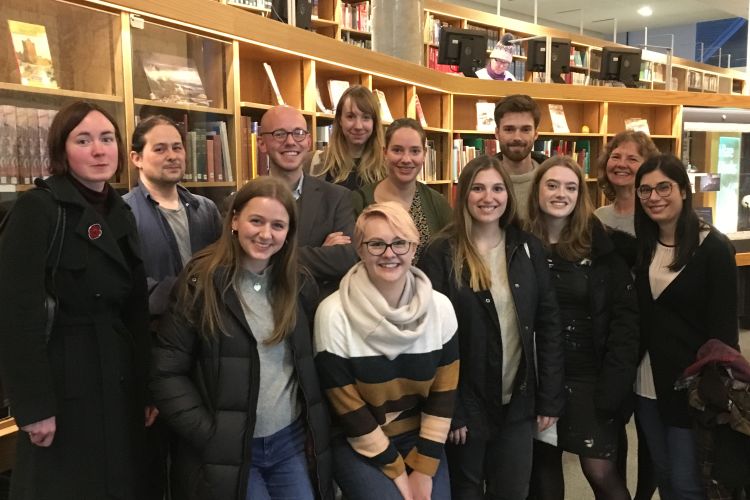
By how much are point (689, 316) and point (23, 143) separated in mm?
2501

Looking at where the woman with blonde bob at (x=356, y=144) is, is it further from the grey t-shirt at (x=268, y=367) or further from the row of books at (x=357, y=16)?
the row of books at (x=357, y=16)

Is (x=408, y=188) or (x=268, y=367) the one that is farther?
(x=408, y=188)

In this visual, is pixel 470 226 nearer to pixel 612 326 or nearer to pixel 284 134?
pixel 612 326

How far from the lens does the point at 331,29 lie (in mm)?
7871

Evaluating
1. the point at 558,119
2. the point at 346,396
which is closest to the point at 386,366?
the point at 346,396

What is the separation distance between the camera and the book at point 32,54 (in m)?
2.25

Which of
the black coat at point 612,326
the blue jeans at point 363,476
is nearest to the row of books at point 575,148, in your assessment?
the black coat at point 612,326

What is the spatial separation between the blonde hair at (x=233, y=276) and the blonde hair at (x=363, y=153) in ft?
2.95

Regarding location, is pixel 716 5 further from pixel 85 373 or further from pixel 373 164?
pixel 85 373

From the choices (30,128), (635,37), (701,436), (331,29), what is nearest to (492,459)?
(701,436)

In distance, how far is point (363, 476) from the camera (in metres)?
1.96

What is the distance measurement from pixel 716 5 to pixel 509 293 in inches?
423

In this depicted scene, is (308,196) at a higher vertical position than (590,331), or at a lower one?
higher

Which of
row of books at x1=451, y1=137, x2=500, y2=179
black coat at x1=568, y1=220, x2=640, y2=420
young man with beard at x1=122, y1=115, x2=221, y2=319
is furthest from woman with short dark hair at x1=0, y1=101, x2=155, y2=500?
row of books at x1=451, y1=137, x2=500, y2=179
